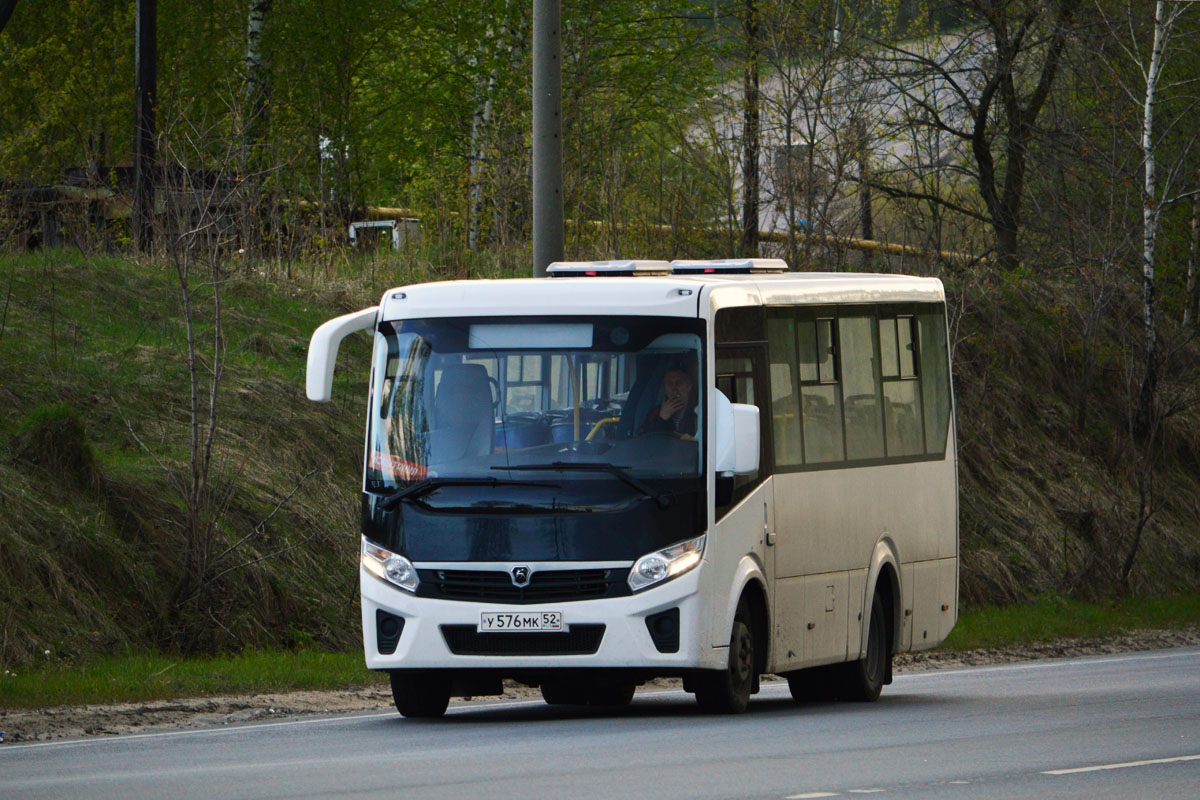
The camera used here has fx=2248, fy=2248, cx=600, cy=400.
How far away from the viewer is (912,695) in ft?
58.9

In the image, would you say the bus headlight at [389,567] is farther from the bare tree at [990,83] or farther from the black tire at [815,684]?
the bare tree at [990,83]

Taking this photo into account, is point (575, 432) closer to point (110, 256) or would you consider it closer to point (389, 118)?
point (110, 256)

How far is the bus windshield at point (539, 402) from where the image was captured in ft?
46.2

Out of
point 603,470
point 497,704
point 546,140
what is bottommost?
Result: point 497,704

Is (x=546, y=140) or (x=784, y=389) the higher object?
(x=546, y=140)

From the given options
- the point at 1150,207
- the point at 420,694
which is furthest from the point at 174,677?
the point at 1150,207

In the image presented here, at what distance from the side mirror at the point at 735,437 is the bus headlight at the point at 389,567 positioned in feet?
6.68

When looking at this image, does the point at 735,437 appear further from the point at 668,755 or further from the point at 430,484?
the point at 668,755

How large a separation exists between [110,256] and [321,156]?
20.1ft

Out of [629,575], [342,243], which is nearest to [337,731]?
[629,575]

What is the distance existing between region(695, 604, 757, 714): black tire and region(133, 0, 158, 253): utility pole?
12.5 metres

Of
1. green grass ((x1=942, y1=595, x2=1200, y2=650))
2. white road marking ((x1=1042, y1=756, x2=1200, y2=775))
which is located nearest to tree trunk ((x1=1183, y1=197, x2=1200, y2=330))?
green grass ((x1=942, y1=595, x2=1200, y2=650))

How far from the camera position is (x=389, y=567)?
14.1 m

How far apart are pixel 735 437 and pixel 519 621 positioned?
1.76 meters
